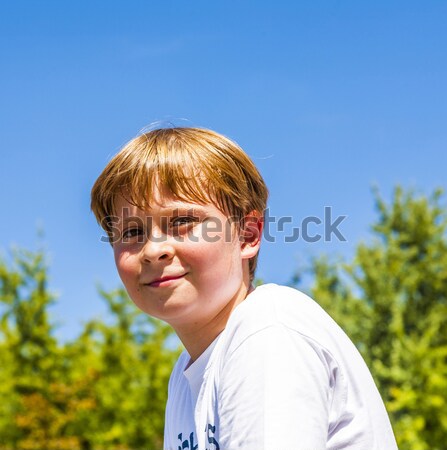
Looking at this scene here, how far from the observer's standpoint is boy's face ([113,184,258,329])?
2.06 m

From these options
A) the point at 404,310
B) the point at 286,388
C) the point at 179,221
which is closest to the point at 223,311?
the point at 179,221

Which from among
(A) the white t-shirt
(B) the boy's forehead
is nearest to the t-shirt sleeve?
(A) the white t-shirt

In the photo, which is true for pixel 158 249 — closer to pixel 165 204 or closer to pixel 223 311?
pixel 165 204

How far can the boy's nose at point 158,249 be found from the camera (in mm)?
2057

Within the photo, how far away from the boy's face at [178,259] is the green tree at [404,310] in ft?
25.6

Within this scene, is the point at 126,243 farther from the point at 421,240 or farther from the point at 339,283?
the point at 339,283

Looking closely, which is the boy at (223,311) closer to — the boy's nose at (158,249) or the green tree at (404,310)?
the boy's nose at (158,249)

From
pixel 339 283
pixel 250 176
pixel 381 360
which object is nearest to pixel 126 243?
pixel 250 176

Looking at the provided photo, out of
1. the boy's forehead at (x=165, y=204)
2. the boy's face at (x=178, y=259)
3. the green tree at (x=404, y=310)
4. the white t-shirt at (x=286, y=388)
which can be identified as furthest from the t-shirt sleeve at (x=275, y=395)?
the green tree at (x=404, y=310)

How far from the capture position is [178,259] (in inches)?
81.3

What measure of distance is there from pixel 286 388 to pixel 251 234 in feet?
2.74

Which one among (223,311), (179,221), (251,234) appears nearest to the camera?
(179,221)

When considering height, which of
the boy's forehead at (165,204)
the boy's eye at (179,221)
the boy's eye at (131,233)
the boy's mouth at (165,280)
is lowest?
the boy's mouth at (165,280)

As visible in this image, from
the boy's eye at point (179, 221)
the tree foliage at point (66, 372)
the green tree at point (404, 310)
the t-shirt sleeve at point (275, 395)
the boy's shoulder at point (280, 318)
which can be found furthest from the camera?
the tree foliage at point (66, 372)
